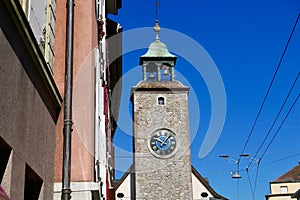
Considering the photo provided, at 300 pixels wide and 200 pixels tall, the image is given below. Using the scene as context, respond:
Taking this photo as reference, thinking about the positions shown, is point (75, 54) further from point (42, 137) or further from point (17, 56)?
point (17, 56)

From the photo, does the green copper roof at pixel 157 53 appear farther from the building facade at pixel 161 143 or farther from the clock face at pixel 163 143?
the clock face at pixel 163 143

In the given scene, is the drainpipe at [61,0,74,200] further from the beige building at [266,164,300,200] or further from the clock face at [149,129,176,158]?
the beige building at [266,164,300,200]

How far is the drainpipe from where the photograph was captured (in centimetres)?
640

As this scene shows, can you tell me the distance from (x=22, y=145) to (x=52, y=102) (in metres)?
1.62

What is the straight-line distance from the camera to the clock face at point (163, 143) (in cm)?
3706

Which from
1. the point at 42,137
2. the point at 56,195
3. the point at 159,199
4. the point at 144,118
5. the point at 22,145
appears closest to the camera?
the point at 22,145

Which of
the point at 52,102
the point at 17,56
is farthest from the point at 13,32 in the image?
the point at 52,102

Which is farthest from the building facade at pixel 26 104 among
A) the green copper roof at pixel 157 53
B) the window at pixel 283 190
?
the window at pixel 283 190

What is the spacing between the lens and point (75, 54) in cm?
770

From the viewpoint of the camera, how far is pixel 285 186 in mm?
53688

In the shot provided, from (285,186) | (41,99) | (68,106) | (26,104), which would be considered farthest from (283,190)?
(26,104)

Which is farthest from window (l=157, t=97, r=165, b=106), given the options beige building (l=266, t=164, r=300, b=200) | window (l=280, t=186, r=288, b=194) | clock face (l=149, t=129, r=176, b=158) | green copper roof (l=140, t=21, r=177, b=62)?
window (l=280, t=186, r=288, b=194)

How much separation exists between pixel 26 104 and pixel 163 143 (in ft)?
105

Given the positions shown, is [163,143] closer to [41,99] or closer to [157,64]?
[157,64]
